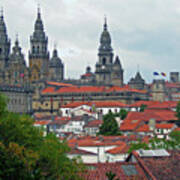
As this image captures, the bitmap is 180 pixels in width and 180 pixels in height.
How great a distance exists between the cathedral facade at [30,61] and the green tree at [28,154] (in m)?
132

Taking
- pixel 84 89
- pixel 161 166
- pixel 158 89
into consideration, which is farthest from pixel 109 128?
pixel 158 89

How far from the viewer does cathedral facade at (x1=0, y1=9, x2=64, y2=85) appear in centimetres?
17125

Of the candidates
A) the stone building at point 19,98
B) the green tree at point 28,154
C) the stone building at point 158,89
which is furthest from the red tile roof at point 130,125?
the green tree at point 28,154

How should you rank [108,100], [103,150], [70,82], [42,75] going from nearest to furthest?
[103,150], [108,100], [42,75], [70,82]

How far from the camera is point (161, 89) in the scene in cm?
17462

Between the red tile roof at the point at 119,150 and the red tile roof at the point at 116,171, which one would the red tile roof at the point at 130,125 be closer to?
the red tile roof at the point at 119,150

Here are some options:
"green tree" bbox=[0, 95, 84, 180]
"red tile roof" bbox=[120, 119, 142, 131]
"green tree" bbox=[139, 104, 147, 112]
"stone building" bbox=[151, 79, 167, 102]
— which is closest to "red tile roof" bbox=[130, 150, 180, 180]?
"green tree" bbox=[0, 95, 84, 180]

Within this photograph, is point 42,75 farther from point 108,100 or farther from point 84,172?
point 84,172

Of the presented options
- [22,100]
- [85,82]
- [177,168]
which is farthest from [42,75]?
[177,168]

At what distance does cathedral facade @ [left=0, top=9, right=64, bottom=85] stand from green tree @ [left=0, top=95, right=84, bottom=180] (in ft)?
434

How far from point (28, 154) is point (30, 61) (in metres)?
154

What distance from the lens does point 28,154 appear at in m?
27.5

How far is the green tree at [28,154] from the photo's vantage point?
26.7m

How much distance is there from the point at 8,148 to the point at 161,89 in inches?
5868
